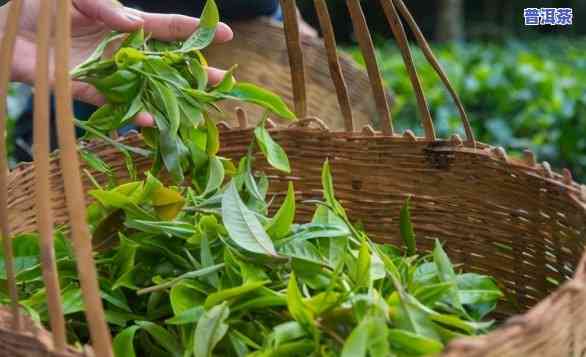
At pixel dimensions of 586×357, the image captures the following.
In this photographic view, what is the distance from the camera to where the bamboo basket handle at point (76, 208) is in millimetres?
517

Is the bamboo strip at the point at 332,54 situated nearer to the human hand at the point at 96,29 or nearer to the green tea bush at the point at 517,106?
the human hand at the point at 96,29

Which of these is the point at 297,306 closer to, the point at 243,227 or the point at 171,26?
the point at 243,227

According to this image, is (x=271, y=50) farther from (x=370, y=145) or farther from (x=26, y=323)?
(x=26, y=323)

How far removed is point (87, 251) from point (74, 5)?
563 mm

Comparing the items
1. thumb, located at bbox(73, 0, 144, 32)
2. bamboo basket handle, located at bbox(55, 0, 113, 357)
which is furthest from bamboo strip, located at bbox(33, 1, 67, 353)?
thumb, located at bbox(73, 0, 144, 32)

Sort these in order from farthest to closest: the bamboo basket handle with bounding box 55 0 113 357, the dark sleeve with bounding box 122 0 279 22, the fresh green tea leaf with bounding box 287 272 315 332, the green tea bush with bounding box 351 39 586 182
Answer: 1. the green tea bush with bounding box 351 39 586 182
2. the dark sleeve with bounding box 122 0 279 22
3. the fresh green tea leaf with bounding box 287 272 315 332
4. the bamboo basket handle with bounding box 55 0 113 357

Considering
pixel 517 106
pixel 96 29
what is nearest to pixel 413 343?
pixel 96 29

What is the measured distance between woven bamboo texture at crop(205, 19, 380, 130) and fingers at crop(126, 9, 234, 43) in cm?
53

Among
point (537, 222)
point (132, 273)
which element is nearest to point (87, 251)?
point (132, 273)

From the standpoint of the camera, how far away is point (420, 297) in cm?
70

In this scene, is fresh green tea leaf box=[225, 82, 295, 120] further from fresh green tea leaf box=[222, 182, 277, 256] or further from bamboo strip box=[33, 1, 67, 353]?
bamboo strip box=[33, 1, 67, 353]

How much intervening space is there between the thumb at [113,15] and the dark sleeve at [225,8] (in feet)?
1.72

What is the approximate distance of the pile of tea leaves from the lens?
0.64 metres

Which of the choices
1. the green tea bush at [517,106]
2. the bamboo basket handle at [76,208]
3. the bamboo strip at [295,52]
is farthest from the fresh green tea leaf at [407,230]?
the green tea bush at [517,106]
